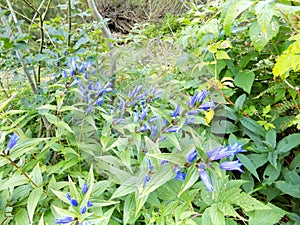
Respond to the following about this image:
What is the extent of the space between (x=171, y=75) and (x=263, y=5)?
48 centimetres

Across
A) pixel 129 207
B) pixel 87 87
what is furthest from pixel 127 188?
pixel 87 87

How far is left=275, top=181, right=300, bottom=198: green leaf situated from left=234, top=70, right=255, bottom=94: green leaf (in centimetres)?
34

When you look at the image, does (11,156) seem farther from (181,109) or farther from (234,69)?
(234,69)

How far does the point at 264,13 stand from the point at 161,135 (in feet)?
1.22

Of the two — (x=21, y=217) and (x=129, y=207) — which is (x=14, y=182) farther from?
(x=129, y=207)

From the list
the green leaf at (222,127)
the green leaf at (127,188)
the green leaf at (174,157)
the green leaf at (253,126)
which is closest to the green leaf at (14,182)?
the green leaf at (127,188)

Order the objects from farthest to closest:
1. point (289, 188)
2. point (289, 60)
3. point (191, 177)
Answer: point (289, 188)
point (289, 60)
point (191, 177)

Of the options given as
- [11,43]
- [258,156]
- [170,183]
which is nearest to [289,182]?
[258,156]

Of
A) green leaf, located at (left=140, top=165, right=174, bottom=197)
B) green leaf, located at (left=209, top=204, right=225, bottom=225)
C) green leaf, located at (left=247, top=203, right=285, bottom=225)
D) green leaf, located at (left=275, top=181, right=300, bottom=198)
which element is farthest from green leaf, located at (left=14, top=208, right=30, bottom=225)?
green leaf, located at (left=275, top=181, right=300, bottom=198)

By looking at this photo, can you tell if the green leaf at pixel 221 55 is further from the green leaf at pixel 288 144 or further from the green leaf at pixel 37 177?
the green leaf at pixel 37 177

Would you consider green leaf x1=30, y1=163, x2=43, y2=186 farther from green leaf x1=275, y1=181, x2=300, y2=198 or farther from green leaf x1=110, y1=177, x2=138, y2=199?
green leaf x1=275, y1=181, x2=300, y2=198

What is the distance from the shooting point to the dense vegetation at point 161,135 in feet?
1.96

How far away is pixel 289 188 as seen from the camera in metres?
0.79

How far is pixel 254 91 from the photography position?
1.08 meters
